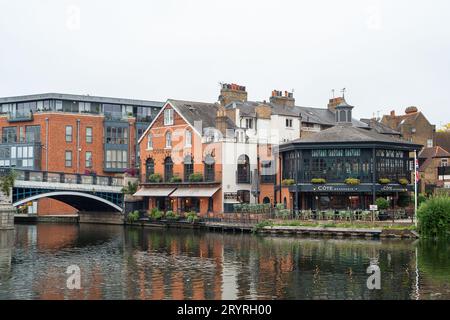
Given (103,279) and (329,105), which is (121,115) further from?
(103,279)

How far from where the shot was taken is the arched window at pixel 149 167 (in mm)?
77506

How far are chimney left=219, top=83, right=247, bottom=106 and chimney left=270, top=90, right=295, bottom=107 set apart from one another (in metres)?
3.58

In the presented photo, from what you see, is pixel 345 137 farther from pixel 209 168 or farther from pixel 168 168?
pixel 168 168

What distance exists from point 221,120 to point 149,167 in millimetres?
11822

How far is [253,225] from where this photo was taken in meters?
60.9

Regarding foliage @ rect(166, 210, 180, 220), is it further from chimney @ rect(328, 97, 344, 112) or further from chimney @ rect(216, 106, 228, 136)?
chimney @ rect(328, 97, 344, 112)

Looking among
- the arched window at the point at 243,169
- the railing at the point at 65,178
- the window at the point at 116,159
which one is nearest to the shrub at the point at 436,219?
the arched window at the point at 243,169

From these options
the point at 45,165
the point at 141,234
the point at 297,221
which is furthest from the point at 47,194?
the point at 297,221

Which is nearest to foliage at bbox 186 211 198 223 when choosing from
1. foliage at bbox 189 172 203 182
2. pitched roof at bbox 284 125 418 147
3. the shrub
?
foliage at bbox 189 172 203 182

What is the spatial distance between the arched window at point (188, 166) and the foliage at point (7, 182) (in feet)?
58.8

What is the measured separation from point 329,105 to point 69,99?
1350 inches

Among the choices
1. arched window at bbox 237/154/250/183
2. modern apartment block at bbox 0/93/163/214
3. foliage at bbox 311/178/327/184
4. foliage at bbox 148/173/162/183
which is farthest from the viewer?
modern apartment block at bbox 0/93/163/214

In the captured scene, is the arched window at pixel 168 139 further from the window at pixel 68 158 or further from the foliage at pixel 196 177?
the window at pixel 68 158

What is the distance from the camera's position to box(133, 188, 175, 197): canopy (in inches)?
2881
